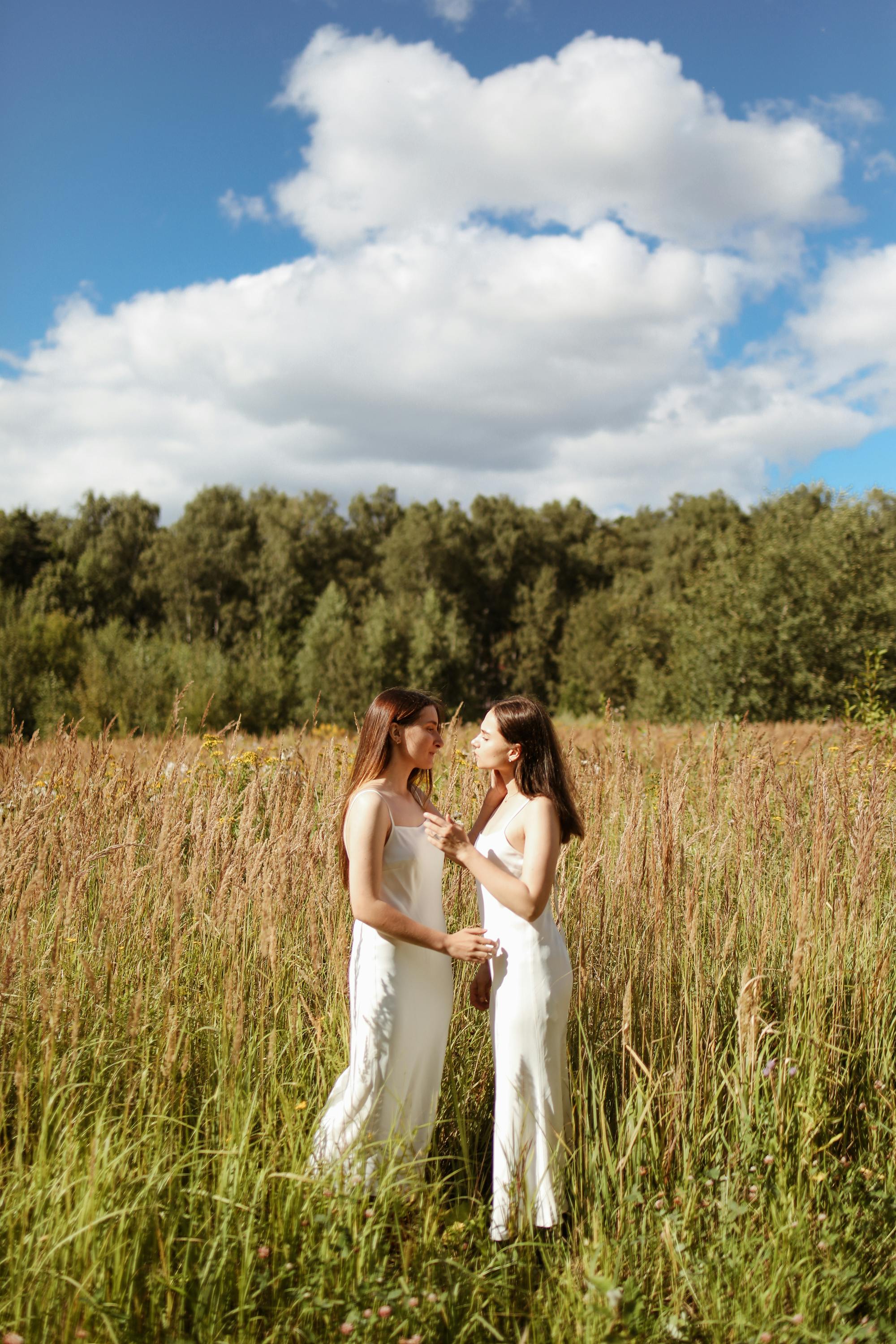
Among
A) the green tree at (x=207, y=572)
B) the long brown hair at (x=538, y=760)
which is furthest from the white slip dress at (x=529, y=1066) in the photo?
the green tree at (x=207, y=572)

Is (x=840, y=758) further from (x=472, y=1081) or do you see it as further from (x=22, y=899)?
(x=22, y=899)

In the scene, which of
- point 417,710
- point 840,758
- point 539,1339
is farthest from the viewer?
point 840,758

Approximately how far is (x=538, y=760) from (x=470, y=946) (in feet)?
1.78

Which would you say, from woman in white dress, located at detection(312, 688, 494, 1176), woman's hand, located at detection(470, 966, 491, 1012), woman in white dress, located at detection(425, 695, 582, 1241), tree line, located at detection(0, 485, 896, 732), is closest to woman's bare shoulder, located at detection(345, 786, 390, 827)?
woman in white dress, located at detection(312, 688, 494, 1176)

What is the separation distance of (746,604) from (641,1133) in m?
14.8

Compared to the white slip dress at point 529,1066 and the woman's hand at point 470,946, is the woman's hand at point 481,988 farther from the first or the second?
the woman's hand at point 470,946

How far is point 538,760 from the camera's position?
2447 millimetres

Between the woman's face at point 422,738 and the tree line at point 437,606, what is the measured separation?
46.2ft

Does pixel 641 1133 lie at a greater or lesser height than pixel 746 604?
lesser

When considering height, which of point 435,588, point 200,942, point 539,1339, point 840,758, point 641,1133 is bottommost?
point 539,1339

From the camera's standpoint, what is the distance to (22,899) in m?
2.22

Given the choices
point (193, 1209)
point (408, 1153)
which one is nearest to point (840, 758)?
point (408, 1153)

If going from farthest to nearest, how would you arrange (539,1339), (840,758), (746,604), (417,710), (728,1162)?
(746,604) → (840,758) → (417,710) → (728,1162) → (539,1339)

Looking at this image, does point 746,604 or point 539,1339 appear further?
point 746,604
